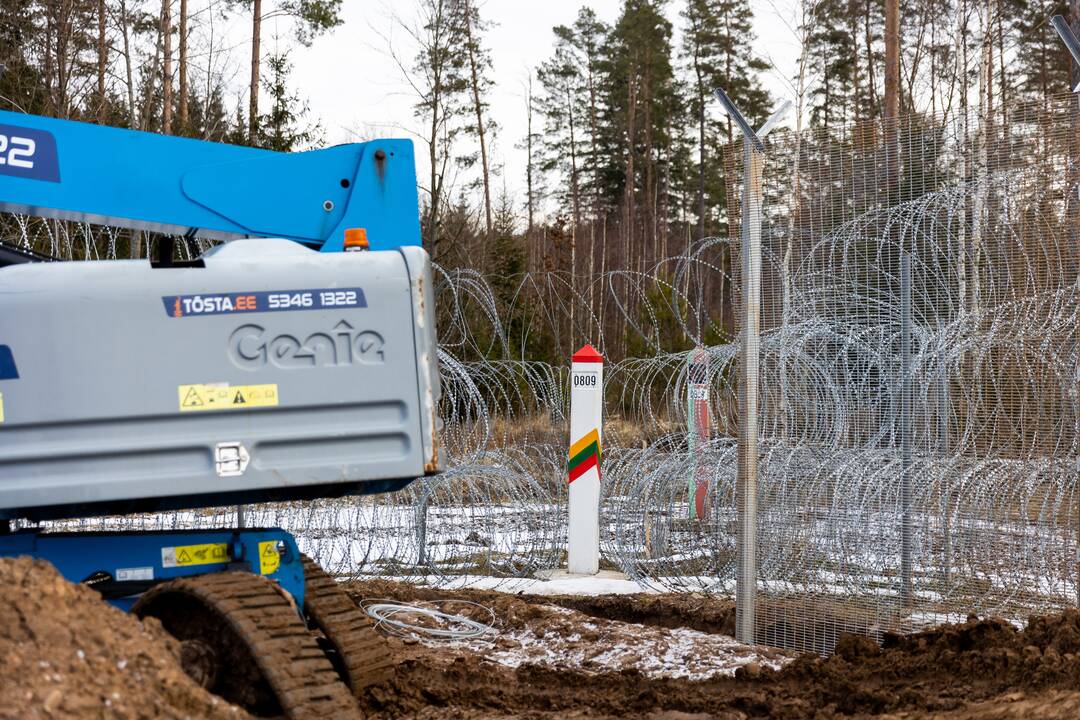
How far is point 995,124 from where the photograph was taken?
6.27 meters

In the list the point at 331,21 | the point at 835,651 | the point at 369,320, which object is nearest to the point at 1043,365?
the point at 835,651

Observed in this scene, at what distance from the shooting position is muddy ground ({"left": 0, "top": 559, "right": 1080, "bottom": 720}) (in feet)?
11.7

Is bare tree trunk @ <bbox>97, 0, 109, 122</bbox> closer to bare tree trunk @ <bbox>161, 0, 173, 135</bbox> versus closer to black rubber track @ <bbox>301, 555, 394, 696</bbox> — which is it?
bare tree trunk @ <bbox>161, 0, 173, 135</bbox>

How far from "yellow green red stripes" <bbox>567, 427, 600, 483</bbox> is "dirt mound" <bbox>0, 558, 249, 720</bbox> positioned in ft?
19.4

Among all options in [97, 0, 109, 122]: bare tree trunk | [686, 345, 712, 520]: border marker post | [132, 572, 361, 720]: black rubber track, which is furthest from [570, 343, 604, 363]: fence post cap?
[97, 0, 109, 122]: bare tree trunk

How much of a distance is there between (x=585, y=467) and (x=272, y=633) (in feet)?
18.1

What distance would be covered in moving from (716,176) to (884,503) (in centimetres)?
3787

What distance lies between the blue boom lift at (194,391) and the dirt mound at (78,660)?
1.56 ft

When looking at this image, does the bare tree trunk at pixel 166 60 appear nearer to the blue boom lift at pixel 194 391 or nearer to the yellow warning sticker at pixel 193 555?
the blue boom lift at pixel 194 391

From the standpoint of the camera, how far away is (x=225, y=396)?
14.5ft

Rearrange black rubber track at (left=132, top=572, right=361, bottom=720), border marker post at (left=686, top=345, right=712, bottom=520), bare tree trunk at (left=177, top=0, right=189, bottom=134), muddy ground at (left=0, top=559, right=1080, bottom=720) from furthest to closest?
bare tree trunk at (left=177, top=0, right=189, bottom=134)
border marker post at (left=686, top=345, right=712, bottom=520)
black rubber track at (left=132, top=572, right=361, bottom=720)
muddy ground at (left=0, top=559, right=1080, bottom=720)

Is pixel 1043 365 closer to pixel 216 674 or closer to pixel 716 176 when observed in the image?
pixel 216 674

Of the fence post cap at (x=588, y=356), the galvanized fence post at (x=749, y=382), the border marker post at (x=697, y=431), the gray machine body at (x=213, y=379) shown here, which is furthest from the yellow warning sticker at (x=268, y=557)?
the fence post cap at (x=588, y=356)

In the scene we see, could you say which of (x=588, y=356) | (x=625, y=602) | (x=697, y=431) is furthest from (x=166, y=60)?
(x=625, y=602)
